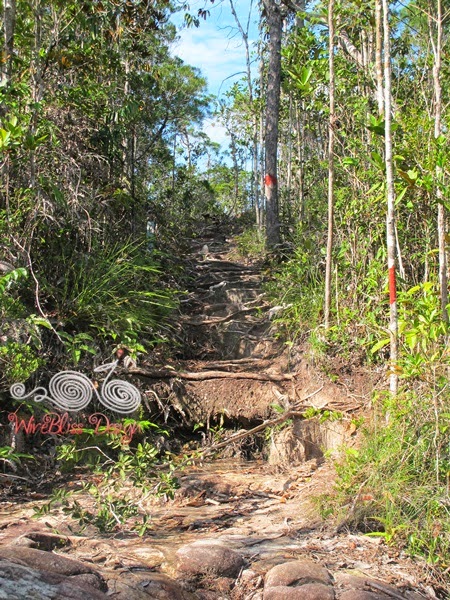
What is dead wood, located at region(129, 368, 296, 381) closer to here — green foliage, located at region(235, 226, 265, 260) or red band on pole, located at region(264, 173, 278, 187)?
green foliage, located at region(235, 226, 265, 260)

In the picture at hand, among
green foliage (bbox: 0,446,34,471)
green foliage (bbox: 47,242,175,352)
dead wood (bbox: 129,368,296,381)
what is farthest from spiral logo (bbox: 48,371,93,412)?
dead wood (bbox: 129,368,296,381)

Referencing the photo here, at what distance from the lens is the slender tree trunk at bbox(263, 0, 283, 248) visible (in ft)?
32.3

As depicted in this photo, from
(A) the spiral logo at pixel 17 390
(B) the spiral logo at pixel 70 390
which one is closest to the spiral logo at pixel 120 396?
(B) the spiral logo at pixel 70 390

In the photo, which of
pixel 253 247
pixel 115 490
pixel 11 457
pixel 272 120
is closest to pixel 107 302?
pixel 11 457

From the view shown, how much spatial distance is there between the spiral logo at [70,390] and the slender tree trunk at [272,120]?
4.49 meters

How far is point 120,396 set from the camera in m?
6.22

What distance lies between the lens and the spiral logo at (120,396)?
20.2ft

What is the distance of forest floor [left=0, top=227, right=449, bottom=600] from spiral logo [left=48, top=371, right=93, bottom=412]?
2.08ft

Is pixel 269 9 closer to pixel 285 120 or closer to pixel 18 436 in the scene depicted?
pixel 285 120

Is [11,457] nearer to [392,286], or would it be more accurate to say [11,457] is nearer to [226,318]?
[392,286]

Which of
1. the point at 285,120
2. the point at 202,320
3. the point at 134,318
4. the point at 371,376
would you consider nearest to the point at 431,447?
the point at 371,376

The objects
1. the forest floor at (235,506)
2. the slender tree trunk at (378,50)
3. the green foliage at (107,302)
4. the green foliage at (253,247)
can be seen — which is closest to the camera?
the forest floor at (235,506)

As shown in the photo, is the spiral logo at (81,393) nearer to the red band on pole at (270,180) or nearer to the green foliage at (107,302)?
the green foliage at (107,302)

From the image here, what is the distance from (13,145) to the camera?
554 cm
